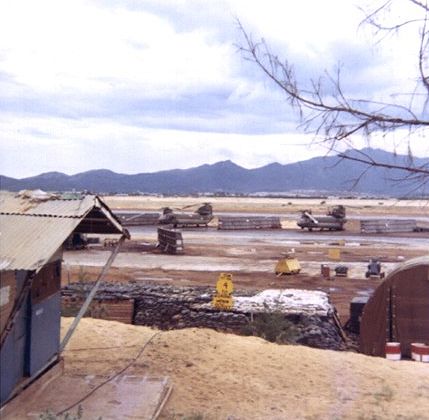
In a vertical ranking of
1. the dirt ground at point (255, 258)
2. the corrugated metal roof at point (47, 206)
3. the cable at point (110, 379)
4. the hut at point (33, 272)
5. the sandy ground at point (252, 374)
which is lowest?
the dirt ground at point (255, 258)

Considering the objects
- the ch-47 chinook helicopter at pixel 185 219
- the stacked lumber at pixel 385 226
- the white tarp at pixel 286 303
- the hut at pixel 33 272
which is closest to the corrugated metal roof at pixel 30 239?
the hut at pixel 33 272

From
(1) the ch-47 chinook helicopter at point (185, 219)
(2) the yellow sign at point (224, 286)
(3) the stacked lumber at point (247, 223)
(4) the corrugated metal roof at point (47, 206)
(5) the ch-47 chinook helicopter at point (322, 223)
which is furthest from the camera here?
(1) the ch-47 chinook helicopter at point (185, 219)

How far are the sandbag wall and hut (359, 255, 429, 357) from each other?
1.97 metres

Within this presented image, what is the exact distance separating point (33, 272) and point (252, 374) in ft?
15.8

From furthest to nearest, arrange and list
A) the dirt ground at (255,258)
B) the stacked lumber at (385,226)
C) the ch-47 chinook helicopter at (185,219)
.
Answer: the ch-47 chinook helicopter at (185,219) → the stacked lumber at (385,226) → the dirt ground at (255,258)

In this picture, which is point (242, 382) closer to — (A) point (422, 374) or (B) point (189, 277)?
(A) point (422, 374)

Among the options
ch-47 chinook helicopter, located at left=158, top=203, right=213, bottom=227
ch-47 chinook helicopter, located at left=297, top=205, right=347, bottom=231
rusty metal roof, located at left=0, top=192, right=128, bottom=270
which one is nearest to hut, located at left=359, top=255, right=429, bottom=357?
rusty metal roof, located at left=0, top=192, right=128, bottom=270

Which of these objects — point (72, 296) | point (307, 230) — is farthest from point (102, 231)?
point (307, 230)

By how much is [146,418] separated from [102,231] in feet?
9.19

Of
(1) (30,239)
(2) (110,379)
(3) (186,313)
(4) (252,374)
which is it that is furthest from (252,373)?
(3) (186,313)

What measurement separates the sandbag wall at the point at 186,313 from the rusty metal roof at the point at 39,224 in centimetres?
792

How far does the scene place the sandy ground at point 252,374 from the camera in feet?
31.4

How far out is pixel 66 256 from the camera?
3797 centimetres

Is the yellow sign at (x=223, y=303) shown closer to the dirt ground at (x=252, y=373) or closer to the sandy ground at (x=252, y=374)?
the dirt ground at (x=252, y=373)
